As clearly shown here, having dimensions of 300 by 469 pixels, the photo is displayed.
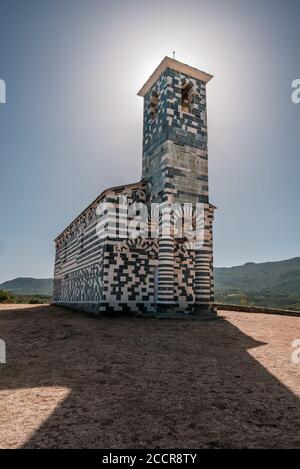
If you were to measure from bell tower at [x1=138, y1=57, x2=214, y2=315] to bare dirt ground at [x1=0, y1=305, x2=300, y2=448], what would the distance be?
19.5 feet

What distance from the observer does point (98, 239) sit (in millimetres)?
17016

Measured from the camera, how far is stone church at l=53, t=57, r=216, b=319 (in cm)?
1579

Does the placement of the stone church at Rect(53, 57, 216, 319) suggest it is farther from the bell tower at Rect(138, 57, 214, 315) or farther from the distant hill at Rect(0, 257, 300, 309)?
the distant hill at Rect(0, 257, 300, 309)

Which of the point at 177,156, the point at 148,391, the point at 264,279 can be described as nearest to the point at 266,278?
the point at 264,279

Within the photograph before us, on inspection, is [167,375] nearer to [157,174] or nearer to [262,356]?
[262,356]

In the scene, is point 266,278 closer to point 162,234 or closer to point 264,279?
point 264,279

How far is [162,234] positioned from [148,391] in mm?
11251

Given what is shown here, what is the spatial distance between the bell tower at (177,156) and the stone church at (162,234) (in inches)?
2.0

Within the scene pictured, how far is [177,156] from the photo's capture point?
17.4 m

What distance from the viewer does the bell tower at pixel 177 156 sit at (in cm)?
1642

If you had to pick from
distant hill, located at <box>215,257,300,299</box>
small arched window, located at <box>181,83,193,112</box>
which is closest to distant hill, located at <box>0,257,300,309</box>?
distant hill, located at <box>215,257,300,299</box>

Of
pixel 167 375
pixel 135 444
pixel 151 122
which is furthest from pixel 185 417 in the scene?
pixel 151 122

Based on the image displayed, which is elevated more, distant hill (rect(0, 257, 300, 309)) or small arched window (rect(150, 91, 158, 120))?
small arched window (rect(150, 91, 158, 120))

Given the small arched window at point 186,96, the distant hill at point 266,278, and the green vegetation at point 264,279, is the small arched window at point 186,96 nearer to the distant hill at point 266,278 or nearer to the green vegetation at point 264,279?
the green vegetation at point 264,279
